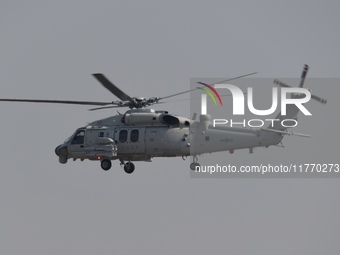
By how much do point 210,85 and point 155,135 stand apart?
4369 millimetres

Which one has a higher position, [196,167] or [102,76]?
[102,76]

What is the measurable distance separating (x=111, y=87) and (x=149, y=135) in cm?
347

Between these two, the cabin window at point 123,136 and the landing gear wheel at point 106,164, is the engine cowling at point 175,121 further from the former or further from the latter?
the landing gear wheel at point 106,164

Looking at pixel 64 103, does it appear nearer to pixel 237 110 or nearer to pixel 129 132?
pixel 129 132

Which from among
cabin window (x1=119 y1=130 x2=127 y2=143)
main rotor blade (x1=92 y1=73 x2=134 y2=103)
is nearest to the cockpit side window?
cabin window (x1=119 y1=130 x2=127 y2=143)

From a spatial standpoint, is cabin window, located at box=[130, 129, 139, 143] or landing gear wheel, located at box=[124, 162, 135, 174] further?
landing gear wheel, located at box=[124, 162, 135, 174]

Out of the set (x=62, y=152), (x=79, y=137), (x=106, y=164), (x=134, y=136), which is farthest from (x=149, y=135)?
(x=62, y=152)

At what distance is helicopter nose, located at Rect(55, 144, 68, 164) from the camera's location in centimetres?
7744

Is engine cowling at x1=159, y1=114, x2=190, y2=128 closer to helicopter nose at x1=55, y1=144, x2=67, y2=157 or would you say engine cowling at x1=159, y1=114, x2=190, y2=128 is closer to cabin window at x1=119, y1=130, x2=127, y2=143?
cabin window at x1=119, y1=130, x2=127, y2=143

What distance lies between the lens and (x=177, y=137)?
240 feet

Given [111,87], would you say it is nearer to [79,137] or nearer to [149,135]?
[149,135]

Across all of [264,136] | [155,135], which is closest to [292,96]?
[264,136]

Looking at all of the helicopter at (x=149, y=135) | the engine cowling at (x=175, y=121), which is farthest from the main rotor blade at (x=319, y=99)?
the engine cowling at (x=175, y=121)

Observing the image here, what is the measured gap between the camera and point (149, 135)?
242ft
